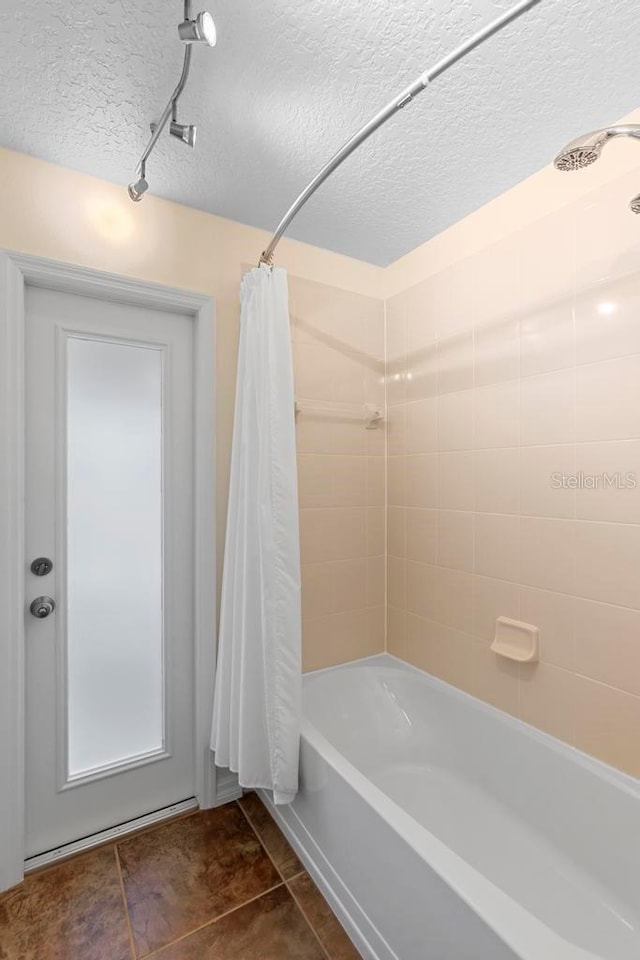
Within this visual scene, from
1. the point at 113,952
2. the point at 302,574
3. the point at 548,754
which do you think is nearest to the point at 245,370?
the point at 302,574

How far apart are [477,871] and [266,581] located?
0.98 metres

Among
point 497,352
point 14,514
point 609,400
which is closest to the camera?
point 609,400

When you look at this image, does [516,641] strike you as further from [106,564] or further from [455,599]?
[106,564]

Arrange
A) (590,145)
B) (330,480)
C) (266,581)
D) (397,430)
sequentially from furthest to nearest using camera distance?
1. (397,430)
2. (330,480)
3. (266,581)
4. (590,145)

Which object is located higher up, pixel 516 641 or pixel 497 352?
pixel 497 352

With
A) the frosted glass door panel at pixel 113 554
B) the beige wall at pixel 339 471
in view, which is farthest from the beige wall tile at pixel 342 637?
the frosted glass door panel at pixel 113 554

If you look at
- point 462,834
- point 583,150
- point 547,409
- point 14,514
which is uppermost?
point 583,150

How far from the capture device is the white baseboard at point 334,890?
1.24 m

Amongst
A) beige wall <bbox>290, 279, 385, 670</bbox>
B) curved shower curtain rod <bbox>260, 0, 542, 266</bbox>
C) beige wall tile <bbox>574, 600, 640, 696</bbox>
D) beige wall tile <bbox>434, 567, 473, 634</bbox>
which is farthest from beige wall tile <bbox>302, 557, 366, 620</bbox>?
curved shower curtain rod <bbox>260, 0, 542, 266</bbox>

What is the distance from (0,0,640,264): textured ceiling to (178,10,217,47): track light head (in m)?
0.25

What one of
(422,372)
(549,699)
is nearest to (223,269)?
(422,372)

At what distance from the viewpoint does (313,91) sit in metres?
1.27

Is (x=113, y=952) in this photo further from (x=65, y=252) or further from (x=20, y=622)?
(x=65, y=252)

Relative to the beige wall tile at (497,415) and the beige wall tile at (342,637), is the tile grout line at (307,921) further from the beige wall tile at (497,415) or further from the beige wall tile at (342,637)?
the beige wall tile at (497,415)
